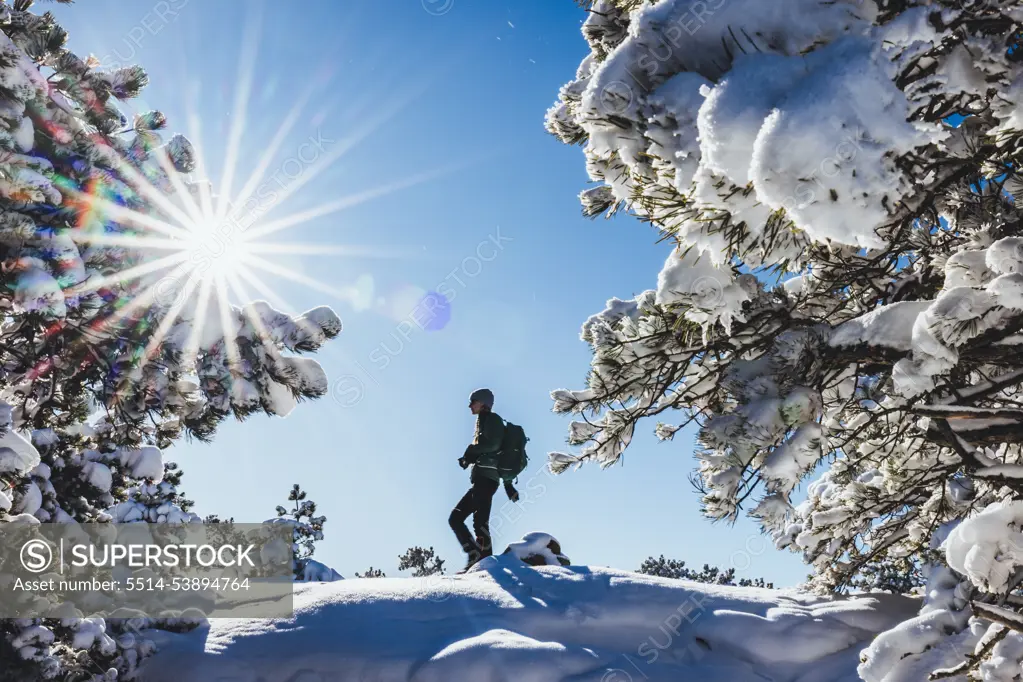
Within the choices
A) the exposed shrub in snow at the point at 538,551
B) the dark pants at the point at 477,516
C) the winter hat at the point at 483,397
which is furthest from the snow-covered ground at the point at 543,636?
the winter hat at the point at 483,397

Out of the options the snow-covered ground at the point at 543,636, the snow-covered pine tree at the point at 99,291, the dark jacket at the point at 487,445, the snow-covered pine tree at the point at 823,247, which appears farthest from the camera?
the dark jacket at the point at 487,445

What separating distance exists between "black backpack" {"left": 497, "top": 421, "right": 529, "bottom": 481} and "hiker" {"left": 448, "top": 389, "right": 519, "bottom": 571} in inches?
2.9

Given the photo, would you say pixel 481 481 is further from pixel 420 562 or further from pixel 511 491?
pixel 420 562

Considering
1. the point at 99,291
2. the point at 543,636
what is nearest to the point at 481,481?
the point at 543,636

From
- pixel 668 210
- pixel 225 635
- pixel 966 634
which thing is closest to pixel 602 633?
pixel 966 634

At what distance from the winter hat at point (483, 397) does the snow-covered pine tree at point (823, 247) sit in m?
4.52

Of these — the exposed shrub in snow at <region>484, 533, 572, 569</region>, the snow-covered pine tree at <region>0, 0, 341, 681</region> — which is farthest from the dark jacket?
the snow-covered pine tree at <region>0, 0, 341, 681</region>

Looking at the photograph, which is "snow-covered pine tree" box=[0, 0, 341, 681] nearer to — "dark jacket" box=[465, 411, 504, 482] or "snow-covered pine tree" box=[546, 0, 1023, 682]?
"snow-covered pine tree" box=[546, 0, 1023, 682]

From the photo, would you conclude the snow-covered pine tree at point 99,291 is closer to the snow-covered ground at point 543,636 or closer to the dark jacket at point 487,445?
the snow-covered ground at point 543,636

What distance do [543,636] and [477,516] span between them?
9.91 ft

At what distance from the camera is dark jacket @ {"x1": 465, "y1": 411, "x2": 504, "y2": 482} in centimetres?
894

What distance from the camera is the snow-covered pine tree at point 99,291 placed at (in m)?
3.70

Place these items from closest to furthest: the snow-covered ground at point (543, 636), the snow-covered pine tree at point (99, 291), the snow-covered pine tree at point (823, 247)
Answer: the snow-covered pine tree at point (823, 247), the snow-covered pine tree at point (99, 291), the snow-covered ground at point (543, 636)

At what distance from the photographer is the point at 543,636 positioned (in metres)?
6.48
